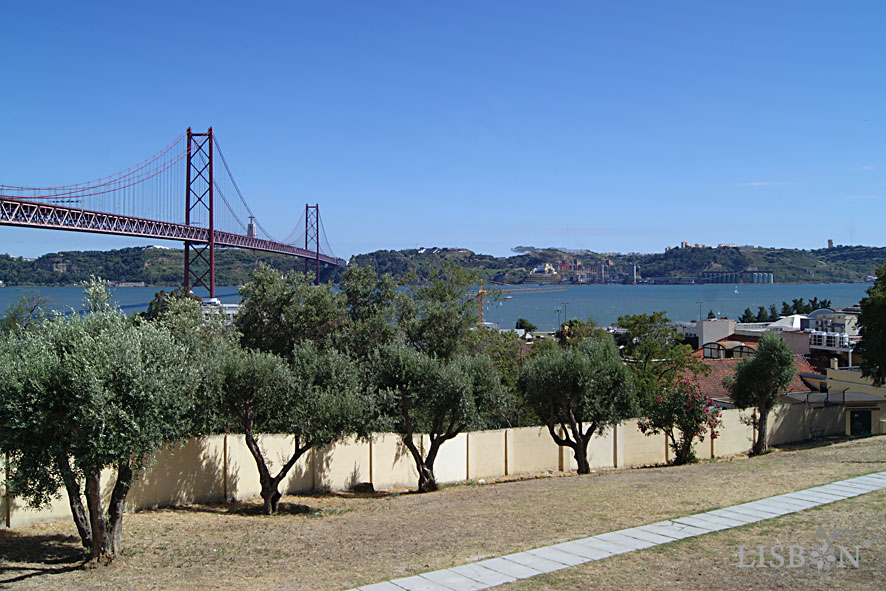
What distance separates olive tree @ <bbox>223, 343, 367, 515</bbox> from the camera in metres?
15.0

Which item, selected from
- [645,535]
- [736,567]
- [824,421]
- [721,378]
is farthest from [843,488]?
[721,378]

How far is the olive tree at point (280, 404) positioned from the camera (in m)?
15.0

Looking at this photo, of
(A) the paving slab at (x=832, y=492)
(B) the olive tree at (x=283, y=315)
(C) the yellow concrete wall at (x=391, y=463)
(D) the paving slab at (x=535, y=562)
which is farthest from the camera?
(B) the olive tree at (x=283, y=315)

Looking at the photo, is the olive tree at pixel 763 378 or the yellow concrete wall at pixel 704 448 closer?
the olive tree at pixel 763 378

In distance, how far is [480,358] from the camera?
1942cm

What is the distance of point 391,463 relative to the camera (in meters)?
20.4

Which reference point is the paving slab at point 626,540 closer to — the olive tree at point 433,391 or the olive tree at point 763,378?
the olive tree at point 433,391

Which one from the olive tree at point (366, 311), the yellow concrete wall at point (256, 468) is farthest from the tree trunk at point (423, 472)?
the olive tree at point (366, 311)

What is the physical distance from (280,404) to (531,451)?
9.76 m

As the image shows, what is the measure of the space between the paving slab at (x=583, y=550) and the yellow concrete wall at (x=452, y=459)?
10862 mm

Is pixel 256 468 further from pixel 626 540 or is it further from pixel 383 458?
pixel 626 540

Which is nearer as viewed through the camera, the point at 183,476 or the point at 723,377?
the point at 183,476

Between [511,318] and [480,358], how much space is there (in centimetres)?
13595

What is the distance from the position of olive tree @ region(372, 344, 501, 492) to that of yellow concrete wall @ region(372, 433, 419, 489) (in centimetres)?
117
